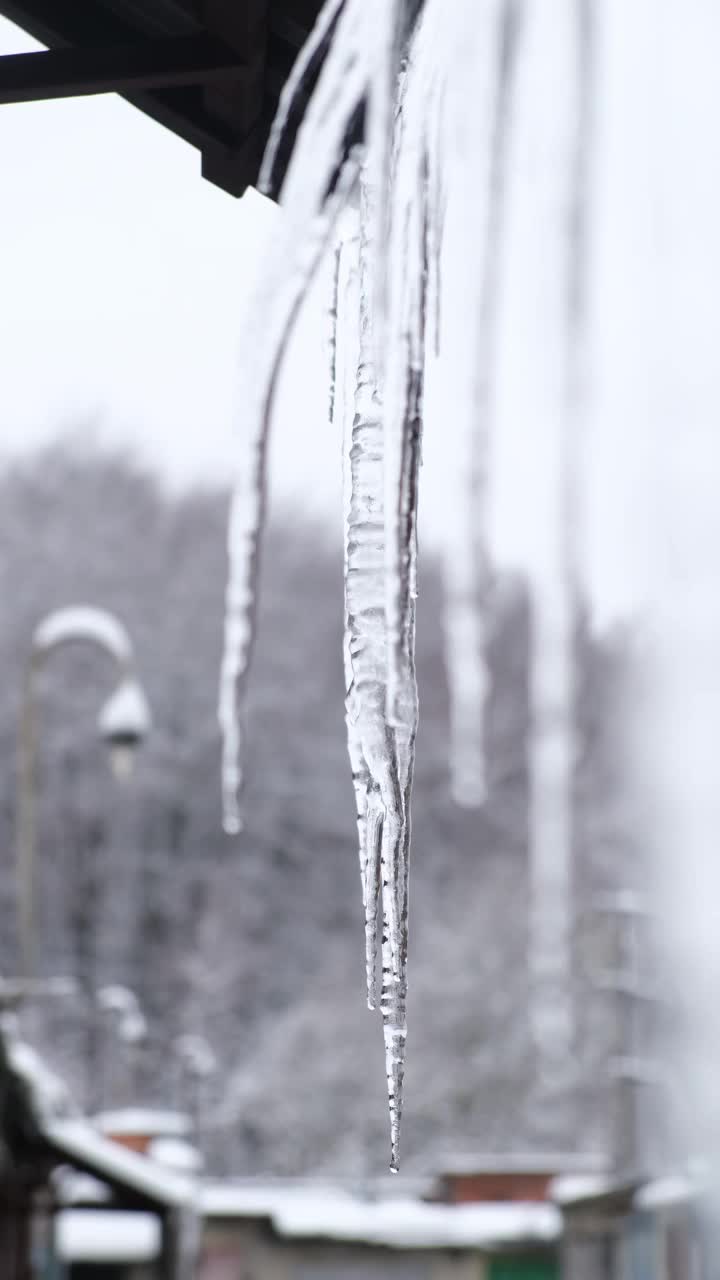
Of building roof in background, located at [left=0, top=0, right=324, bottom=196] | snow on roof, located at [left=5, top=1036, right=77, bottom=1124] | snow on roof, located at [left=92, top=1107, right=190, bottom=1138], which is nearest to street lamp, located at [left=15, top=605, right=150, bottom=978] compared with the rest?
snow on roof, located at [left=5, top=1036, right=77, bottom=1124]

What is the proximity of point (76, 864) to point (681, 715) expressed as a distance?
1673 inches

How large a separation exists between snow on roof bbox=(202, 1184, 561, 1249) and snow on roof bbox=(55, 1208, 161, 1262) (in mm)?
2985

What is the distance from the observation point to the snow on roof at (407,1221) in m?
22.3

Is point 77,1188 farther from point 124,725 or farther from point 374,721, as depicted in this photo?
point 374,721

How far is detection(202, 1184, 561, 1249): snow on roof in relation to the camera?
2234cm

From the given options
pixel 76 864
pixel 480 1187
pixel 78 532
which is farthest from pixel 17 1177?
pixel 78 532

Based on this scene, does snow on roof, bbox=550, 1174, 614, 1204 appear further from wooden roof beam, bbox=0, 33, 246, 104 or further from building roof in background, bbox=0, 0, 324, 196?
wooden roof beam, bbox=0, 33, 246, 104

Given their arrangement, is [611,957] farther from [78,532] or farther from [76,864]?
[78,532]

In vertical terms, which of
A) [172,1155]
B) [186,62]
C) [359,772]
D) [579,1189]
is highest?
[186,62]

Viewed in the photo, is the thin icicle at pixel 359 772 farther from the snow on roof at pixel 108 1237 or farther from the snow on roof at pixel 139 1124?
the snow on roof at pixel 108 1237

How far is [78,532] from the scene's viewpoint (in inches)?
1818

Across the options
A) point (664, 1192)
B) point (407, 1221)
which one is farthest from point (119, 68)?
point (407, 1221)

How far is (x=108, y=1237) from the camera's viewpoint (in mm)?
18391

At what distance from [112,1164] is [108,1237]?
8515 mm
